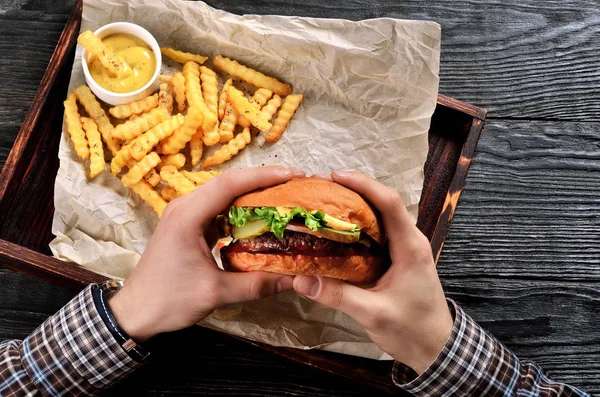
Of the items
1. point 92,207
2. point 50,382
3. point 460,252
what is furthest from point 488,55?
point 50,382

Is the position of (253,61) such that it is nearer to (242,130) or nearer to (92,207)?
(242,130)

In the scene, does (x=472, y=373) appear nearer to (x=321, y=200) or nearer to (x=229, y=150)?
(x=321, y=200)

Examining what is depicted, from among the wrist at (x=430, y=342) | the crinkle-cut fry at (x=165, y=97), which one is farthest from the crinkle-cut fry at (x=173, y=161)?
the wrist at (x=430, y=342)

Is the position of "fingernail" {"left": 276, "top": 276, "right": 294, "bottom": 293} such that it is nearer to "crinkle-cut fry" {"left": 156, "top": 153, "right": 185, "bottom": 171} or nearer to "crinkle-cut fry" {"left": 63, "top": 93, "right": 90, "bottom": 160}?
"crinkle-cut fry" {"left": 156, "top": 153, "right": 185, "bottom": 171}

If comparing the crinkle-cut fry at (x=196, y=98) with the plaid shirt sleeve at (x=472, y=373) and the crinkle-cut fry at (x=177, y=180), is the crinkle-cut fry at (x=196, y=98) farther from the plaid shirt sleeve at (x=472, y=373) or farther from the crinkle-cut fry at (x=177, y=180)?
the plaid shirt sleeve at (x=472, y=373)

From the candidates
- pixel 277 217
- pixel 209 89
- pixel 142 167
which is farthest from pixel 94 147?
pixel 277 217

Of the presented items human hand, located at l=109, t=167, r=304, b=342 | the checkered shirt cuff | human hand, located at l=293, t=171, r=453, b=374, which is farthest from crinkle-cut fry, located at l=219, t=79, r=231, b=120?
the checkered shirt cuff

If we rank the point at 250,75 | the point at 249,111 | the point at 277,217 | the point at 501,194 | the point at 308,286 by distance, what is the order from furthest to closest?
the point at 501,194 → the point at 250,75 → the point at 249,111 → the point at 308,286 → the point at 277,217
